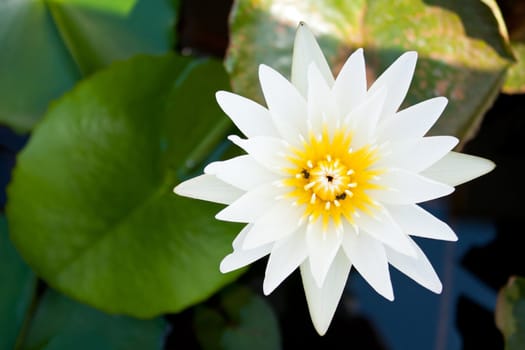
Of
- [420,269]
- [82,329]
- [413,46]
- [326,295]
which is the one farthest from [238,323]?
[413,46]

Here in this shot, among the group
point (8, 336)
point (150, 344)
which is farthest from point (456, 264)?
point (8, 336)

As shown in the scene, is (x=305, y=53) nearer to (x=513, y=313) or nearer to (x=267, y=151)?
(x=267, y=151)

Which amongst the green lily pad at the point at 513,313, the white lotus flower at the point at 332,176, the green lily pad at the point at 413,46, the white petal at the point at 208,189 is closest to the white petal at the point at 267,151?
the white lotus flower at the point at 332,176

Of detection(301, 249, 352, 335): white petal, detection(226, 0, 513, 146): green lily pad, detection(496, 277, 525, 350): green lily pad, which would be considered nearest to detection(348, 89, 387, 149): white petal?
detection(301, 249, 352, 335): white petal

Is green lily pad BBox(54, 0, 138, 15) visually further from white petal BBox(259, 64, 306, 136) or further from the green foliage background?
white petal BBox(259, 64, 306, 136)

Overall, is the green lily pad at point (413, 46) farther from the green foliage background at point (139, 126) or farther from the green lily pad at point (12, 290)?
Answer: the green lily pad at point (12, 290)

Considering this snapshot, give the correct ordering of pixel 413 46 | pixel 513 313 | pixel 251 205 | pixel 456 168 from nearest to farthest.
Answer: pixel 251 205 → pixel 456 168 → pixel 413 46 → pixel 513 313

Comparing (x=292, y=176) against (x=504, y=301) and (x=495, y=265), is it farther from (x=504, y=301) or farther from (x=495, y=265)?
(x=495, y=265)
